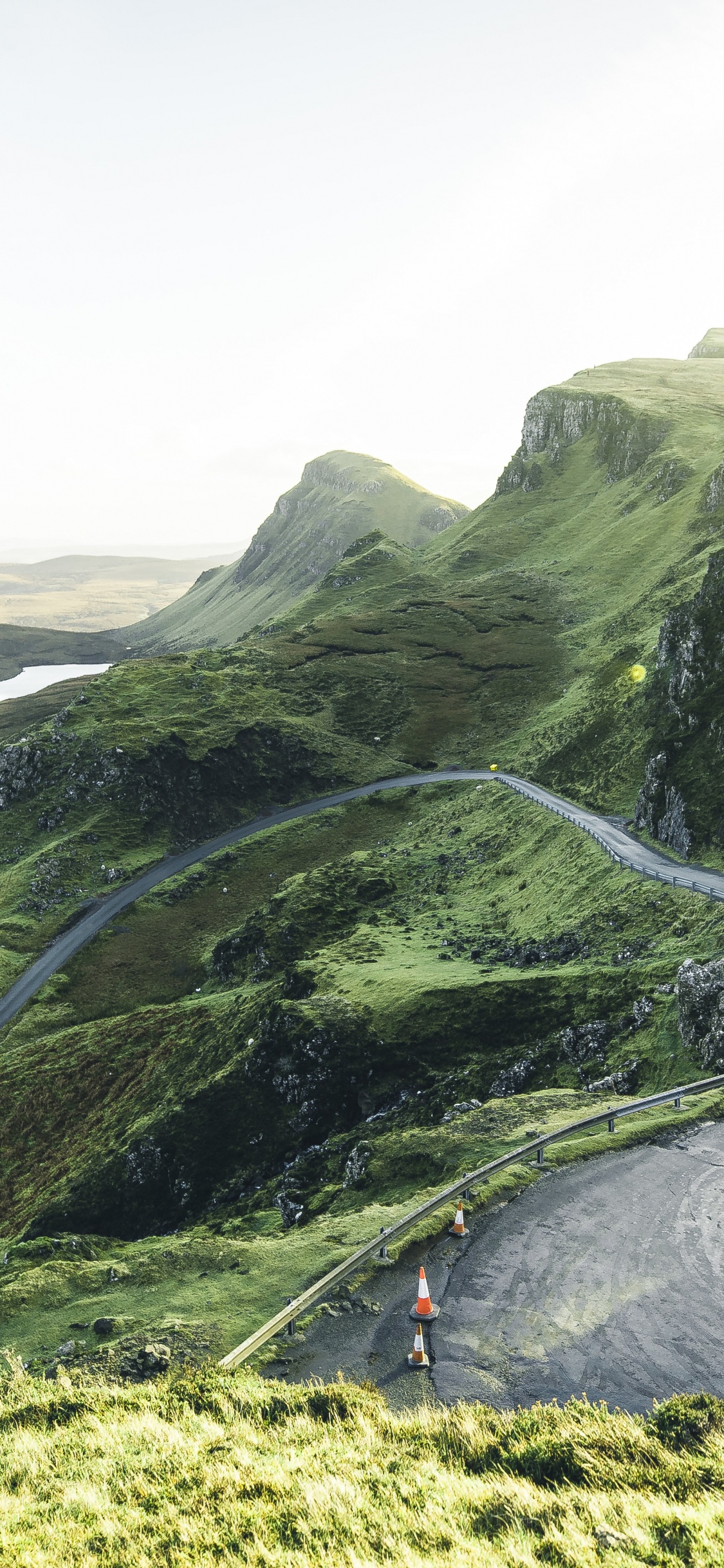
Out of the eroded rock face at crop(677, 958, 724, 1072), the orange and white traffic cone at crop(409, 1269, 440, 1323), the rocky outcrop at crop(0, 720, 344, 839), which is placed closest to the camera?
the orange and white traffic cone at crop(409, 1269, 440, 1323)

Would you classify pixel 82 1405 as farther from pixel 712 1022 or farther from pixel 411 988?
pixel 411 988

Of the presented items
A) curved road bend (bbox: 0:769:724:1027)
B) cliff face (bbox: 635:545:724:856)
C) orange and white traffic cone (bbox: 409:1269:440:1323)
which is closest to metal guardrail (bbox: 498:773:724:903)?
curved road bend (bbox: 0:769:724:1027)

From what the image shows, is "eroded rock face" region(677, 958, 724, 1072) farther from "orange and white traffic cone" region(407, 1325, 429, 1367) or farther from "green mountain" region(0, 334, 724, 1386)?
"orange and white traffic cone" region(407, 1325, 429, 1367)

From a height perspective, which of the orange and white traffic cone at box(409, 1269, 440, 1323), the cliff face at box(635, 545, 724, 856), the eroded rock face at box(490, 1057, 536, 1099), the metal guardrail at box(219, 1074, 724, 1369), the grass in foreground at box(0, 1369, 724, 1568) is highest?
the cliff face at box(635, 545, 724, 856)

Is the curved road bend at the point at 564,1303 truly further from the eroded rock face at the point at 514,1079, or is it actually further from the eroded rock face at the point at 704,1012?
the eroded rock face at the point at 514,1079

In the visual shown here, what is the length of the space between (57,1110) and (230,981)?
19.7 meters

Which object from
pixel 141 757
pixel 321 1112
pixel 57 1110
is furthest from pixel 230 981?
pixel 141 757

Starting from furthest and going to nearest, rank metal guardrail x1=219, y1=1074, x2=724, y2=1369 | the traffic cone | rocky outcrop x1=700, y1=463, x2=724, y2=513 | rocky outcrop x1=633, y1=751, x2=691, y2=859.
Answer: rocky outcrop x1=700, y1=463, x2=724, y2=513
rocky outcrop x1=633, y1=751, x2=691, y2=859
the traffic cone
metal guardrail x1=219, y1=1074, x2=724, y2=1369

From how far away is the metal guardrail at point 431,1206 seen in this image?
19672 mm

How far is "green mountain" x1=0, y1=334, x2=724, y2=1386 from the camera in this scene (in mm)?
35469

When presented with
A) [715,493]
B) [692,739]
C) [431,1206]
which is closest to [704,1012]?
[431,1206]

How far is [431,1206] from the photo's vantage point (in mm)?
23375

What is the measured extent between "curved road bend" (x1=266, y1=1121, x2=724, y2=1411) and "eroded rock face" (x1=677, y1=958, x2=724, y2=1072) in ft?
28.7

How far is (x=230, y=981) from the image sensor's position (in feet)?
258
